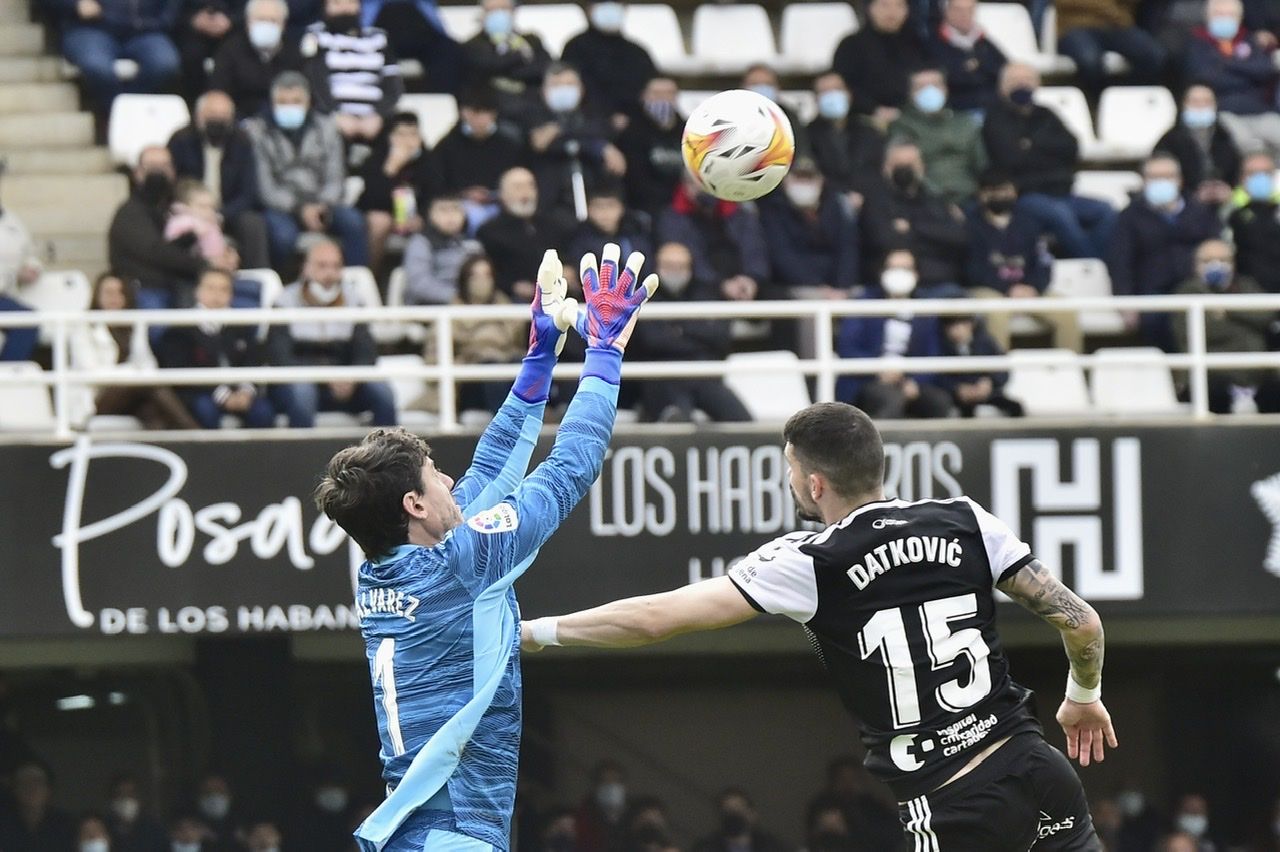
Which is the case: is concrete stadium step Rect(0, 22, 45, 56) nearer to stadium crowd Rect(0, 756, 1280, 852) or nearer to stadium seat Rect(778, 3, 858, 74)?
stadium crowd Rect(0, 756, 1280, 852)

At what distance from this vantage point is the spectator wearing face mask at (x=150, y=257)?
10469 mm

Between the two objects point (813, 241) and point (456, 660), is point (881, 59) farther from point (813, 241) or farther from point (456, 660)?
point (456, 660)

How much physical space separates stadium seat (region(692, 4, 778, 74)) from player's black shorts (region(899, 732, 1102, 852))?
30.6 ft

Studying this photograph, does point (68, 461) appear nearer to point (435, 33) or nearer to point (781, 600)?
point (435, 33)

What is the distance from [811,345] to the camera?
11.1 meters

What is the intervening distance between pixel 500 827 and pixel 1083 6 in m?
11.6

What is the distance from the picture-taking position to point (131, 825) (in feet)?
37.8

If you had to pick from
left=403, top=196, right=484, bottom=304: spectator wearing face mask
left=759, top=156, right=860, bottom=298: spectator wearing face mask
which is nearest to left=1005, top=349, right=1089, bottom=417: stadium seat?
left=759, top=156, right=860, bottom=298: spectator wearing face mask

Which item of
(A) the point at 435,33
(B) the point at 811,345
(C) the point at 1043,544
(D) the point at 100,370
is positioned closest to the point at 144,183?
(D) the point at 100,370

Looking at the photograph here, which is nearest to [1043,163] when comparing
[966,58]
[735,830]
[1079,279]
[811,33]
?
[1079,279]

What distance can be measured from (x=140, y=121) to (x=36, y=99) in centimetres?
122

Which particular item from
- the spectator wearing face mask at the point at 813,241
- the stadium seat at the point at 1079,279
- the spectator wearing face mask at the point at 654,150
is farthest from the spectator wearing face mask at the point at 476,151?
the stadium seat at the point at 1079,279

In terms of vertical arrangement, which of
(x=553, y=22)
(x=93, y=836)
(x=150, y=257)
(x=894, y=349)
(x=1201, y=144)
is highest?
(x=553, y=22)

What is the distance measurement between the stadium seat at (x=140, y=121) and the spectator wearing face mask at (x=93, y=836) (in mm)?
4266
